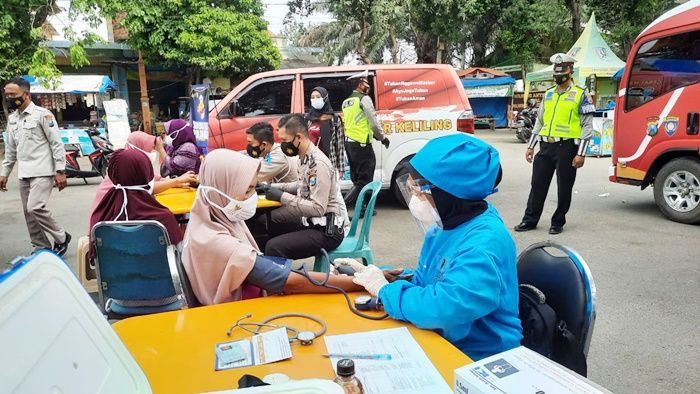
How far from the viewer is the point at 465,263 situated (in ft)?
5.18

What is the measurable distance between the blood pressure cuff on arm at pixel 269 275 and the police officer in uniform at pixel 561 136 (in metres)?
4.07

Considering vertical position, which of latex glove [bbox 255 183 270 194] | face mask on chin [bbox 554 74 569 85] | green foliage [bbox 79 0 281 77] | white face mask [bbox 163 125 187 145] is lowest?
latex glove [bbox 255 183 270 194]

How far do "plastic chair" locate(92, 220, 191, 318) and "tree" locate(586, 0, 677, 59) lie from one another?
18.4 m

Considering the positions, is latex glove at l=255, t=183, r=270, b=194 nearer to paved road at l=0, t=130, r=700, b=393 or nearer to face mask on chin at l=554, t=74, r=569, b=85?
paved road at l=0, t=130, r=700, b=393

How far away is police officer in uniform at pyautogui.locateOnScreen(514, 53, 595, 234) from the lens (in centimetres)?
511

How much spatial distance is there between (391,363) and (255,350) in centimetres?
44

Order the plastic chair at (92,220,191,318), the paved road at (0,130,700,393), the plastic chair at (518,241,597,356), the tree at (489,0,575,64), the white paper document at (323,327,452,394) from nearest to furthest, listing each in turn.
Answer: the white paper document at (323,327,452,394) < the plastic chair at (518,241,597,356) < the plastic chair at (92,220,191,318) < the paved road at (0,130,700,393) < the tree at (489,0,575,64)

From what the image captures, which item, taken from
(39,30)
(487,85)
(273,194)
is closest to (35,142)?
(39,30)

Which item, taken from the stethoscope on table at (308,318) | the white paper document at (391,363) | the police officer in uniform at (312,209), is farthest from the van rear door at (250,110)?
the white paper document at (391,363)

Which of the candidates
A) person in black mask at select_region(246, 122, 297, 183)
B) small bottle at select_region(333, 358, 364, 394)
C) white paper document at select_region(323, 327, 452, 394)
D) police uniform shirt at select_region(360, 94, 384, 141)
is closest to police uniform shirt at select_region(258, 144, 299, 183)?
person in black mask at select_region(246, 122, 297, 183)

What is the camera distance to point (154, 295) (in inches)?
105

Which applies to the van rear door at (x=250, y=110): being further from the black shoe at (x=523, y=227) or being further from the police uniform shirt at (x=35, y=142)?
the black shoe at (x=523, y=227)

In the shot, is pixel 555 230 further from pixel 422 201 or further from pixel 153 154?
pixel 153 154

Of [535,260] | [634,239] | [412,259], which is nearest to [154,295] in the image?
[535,260]
